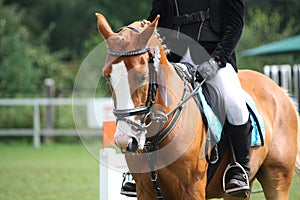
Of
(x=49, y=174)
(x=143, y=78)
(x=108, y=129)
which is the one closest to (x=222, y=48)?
(x=143, y=78)

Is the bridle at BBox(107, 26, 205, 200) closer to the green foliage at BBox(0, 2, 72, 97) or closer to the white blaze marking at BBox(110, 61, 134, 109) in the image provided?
the white blaze marking at BBox(110, 61, 134, 109)

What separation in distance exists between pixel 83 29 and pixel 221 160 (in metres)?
36.2

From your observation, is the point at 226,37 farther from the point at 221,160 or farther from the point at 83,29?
the point at 83,29

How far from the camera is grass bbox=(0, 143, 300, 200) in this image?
10023 millimetres

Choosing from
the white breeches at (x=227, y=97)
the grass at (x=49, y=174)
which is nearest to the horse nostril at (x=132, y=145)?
the white breeches at (x=227, y=97)

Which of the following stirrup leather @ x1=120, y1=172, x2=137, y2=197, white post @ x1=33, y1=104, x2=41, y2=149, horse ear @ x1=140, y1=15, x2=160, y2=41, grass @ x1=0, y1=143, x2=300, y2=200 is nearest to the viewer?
horse ear @ x1=140, y1=15, x2=160, y2=41

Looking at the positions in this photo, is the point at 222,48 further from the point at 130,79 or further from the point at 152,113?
the point at 130,79

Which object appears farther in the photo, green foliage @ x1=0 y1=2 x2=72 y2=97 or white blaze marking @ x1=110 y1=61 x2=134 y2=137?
green foliage @ x1=0 y1=2 x2=72 y2=97

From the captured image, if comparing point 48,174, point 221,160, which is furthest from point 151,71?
point 48,174

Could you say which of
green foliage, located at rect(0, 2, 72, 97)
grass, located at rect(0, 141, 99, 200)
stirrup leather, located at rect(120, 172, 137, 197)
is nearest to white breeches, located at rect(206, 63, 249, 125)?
stirrup leather, located at rect(120, 172, 137, 197)

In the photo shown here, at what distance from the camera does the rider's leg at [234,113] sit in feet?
17.8

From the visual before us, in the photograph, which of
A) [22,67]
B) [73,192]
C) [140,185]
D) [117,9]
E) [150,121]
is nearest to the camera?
[150,121]

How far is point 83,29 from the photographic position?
41.2 metres

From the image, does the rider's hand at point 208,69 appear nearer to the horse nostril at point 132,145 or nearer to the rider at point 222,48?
the rider at point 222,48
